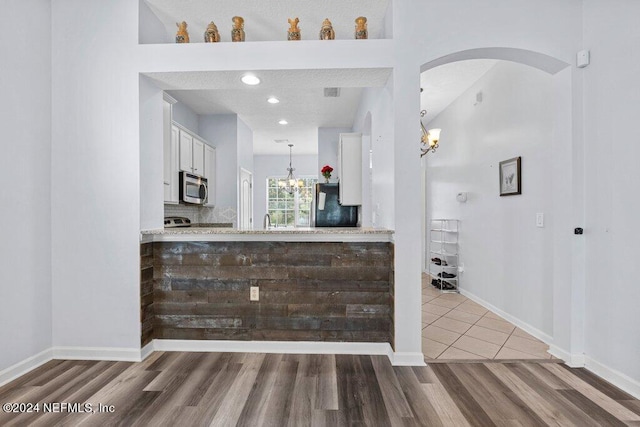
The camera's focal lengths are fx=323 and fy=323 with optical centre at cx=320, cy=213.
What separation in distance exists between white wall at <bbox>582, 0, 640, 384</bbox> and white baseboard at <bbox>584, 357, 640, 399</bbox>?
20mm

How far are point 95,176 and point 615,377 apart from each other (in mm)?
3900

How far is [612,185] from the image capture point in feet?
7.01

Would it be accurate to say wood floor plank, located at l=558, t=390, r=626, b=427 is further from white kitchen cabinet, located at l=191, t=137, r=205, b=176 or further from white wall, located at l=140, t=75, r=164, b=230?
white kitchen cabinet, located at l=191, t=137, r=205, b=176

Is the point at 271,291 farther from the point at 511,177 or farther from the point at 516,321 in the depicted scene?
the point at 511,177

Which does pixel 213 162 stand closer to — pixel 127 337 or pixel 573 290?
pixel 127 337

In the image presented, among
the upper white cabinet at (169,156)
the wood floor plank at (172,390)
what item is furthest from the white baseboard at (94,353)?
the upper white cabinet at (169,156)

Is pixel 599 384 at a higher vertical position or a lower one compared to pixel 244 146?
lower

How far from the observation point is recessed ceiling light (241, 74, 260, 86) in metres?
2.56

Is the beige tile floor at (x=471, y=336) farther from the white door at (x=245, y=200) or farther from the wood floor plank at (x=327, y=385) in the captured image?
the white door at (x=245, y=200)

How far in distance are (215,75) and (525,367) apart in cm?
321

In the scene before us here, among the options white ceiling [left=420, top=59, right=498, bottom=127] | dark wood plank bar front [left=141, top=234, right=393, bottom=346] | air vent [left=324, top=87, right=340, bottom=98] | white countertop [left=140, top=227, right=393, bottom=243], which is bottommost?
dark wood plank bar front [left=141, top=234, right=393, bottom=346]

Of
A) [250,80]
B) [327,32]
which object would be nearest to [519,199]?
A: [327,32]

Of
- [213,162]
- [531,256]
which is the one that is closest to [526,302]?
[531,256]

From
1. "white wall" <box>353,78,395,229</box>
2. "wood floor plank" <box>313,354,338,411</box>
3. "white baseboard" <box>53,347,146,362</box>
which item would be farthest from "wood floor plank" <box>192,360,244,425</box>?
"white wall" <box>353,78,395,229</box>
